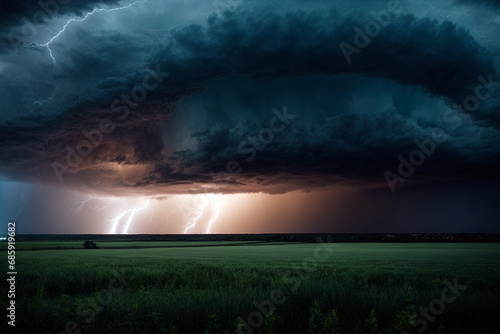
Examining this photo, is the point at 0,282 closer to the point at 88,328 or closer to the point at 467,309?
the point at 88,328

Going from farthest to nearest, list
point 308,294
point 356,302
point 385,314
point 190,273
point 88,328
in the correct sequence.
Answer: point 190,273
point 308,294
point 356,302
point 385,314
point 88,328

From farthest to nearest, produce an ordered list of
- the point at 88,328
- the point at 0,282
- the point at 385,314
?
the point at 0,282
the point at 385,314
the point at 88,328

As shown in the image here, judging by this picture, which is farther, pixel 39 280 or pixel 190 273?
pixel 190 273

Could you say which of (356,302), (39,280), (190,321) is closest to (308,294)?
(356,302)

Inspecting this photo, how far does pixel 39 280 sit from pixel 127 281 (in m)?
3.60

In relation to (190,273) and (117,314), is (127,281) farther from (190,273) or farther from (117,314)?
(117,314)

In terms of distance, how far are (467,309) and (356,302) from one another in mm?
2409

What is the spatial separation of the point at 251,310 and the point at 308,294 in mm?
2006

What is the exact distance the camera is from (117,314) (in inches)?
310

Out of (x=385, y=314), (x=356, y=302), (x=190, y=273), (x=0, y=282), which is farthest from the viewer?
(x=190, y=273)

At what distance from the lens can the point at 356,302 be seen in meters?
8.48

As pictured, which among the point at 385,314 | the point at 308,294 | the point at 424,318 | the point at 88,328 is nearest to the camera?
the point at 88,328

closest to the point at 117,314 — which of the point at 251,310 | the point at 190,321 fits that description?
the point at 190,321

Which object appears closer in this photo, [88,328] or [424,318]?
[88,328]
